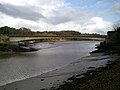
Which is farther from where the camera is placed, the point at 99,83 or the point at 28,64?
the point at 28,64

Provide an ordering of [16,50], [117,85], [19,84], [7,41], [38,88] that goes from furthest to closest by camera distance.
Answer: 1. [7,41]
2. [16,50]
3. [19,84]
4. [38,88]
5. [117,85]

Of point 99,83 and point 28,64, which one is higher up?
point 99,83

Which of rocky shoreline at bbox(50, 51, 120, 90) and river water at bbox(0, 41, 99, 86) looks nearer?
rocky shoreline at bbox(50, 51, 120, 90)

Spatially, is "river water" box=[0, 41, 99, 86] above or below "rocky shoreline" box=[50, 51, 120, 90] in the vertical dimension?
below

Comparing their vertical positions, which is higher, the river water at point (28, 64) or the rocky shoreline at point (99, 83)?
the rocky shoreline at point (99, 83)

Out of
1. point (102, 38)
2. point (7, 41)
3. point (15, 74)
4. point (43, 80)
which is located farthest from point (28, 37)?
point (43, 80)

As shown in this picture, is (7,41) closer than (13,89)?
No

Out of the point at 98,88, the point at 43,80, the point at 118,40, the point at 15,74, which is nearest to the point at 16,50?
the point at 118,40

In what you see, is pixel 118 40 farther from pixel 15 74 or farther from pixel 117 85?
pixel 117 85

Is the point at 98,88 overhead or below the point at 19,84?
overhead

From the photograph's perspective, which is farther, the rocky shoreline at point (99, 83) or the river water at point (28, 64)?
the river water at point (28, 64)

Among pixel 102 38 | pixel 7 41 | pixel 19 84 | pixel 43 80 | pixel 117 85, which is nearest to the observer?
pixel 117 85

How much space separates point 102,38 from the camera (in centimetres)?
9294

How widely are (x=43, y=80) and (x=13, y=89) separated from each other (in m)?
4.36
